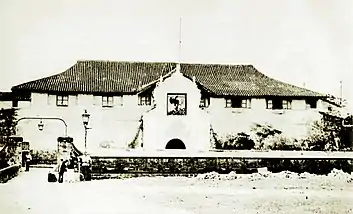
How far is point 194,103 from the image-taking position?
7.50ft

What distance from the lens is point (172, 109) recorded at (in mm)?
2283

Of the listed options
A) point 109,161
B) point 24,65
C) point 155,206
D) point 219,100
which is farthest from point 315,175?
point 24,65

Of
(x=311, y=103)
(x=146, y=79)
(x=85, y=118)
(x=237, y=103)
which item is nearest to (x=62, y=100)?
→ (x=85, y=118)

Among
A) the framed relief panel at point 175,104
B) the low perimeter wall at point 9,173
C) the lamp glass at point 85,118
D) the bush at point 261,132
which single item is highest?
the framed relief panel at point 175,104

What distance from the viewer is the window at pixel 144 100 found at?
227cm

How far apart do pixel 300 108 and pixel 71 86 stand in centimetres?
85

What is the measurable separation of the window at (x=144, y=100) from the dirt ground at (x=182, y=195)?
0.27 metres

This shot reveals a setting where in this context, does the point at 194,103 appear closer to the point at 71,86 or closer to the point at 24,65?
the point at 71,86

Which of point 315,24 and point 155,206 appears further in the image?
point 315,24

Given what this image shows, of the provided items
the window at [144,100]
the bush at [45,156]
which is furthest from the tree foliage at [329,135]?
the bush at [45,156]

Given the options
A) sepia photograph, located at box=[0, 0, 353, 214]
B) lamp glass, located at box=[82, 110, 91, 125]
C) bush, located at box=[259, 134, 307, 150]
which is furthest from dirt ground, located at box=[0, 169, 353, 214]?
A: lamp glass, located at box=[82, 110, 91, 125]

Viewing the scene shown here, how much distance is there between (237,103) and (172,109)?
0.80 feet

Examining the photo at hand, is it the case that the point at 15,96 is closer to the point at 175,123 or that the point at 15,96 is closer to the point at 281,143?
the point at 175,123

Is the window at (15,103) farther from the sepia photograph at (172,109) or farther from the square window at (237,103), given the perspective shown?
the square window at (237,103)
